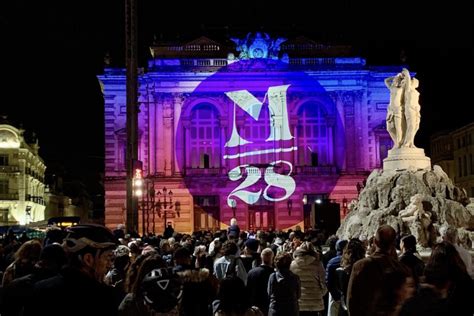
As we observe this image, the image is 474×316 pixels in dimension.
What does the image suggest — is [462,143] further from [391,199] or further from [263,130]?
[391,199]

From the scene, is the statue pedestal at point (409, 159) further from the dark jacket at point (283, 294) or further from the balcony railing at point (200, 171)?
the balcony railing at point (200, 171)

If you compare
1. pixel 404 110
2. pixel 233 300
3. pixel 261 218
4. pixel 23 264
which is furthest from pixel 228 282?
pixel 261 218

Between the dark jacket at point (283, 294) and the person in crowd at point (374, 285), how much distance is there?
278cm

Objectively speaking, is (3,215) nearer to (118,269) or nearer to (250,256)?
(250,256)

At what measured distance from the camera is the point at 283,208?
63312mm

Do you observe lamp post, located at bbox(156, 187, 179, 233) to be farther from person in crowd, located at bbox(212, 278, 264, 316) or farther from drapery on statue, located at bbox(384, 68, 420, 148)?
person in crowd, located at bbox(212, 278, 264, 316)

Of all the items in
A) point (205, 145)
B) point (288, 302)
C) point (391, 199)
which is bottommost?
point (288, 302)

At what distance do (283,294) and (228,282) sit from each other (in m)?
3.67

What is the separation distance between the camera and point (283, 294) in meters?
10.8

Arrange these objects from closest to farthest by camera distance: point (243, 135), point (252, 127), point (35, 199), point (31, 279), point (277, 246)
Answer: point (31, 279)
point (277, 246)
point (243, 135)
point (252, 127)
point (35, 199)

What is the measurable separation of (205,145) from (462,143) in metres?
27.1

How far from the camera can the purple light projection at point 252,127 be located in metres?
63.6

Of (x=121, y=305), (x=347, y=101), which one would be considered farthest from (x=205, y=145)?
(x=121, y=305)

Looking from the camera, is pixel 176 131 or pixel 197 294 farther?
pixel 176 131
